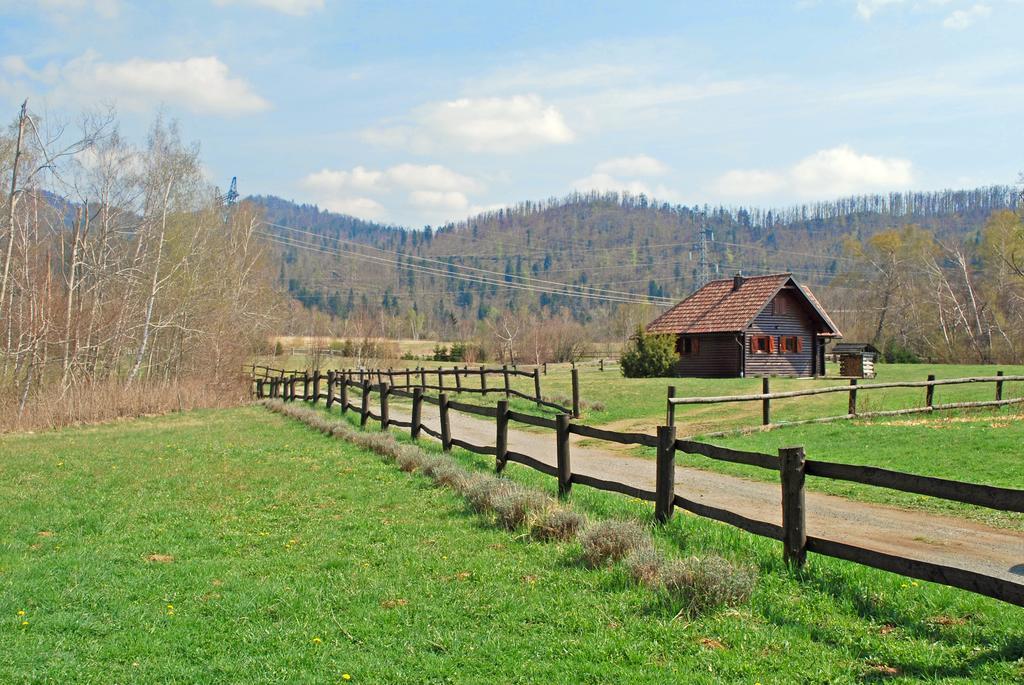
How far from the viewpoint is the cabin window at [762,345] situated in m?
44.1

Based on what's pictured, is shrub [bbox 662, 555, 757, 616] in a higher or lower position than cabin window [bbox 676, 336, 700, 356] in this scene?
lower

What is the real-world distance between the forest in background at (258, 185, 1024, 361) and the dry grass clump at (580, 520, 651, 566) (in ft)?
161

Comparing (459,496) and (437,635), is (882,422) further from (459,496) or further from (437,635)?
(437,635)

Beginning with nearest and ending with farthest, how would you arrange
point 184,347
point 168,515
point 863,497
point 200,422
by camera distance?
point 168,515, point 863,497, point 200,422, point 184,347

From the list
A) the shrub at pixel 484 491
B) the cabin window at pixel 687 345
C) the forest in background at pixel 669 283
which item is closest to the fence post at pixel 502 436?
the shrub at pixel 484 491

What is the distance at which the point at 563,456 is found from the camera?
1078 cm

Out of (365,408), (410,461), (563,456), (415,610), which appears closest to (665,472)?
(563,456)

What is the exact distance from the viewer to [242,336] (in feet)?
160

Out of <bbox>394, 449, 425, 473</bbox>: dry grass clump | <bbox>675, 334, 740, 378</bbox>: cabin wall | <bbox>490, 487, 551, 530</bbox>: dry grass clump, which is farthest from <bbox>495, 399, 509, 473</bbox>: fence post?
<bbox>675, 334, 740, 378</bbox>: cabin wall

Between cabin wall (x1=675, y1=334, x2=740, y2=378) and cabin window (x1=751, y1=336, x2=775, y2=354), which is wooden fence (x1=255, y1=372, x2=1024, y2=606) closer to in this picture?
cabin wall (x1=675, y1=334, x2=740, y2=378)

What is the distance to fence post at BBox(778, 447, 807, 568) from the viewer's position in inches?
272

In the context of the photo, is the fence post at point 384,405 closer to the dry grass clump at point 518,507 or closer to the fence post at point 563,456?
the fence post at point 563,456

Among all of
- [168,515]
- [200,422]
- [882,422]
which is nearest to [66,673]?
[168,515]

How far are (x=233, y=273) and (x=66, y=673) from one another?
152 feet
